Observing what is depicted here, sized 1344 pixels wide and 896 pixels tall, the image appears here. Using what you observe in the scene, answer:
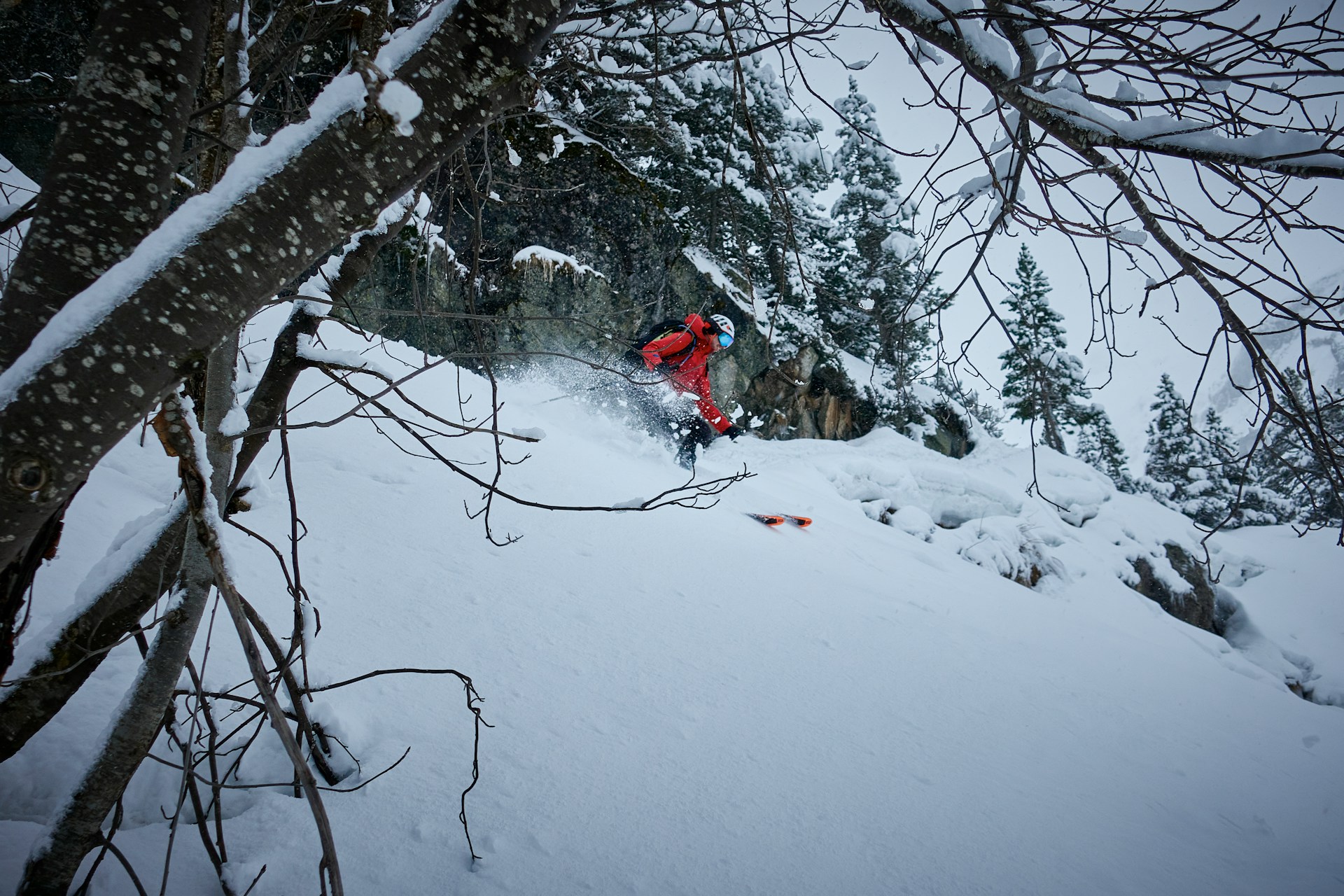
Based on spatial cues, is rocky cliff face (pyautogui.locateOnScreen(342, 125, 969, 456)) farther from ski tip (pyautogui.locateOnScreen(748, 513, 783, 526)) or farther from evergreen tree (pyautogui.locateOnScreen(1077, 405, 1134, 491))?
evergreen tree (pyautogui.locateOnScreen(1077, 405, 1134, 491))

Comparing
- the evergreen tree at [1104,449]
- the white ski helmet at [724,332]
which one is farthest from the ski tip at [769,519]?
the evergreen tree at [1104,449]

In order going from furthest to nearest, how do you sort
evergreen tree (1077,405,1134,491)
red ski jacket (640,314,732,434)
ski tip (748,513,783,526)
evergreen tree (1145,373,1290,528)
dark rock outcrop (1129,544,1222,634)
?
evergreen tree (1077,405,1134,491)
evergreen tree (1145,373,1290,528)
dark rock outcrop (1129,544,1222,634)
red ski jacket (640,314,732,434)
ski tip (748,513,783,526)

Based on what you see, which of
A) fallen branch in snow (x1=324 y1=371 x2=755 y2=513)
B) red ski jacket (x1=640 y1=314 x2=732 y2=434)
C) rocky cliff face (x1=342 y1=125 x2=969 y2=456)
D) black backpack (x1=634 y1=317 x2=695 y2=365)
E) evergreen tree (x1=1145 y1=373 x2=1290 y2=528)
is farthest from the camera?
evergreen tree (x1=1145 y1=373 x2=1290 y2=528)

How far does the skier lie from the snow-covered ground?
2.99 metres

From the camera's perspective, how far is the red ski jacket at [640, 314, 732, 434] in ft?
23.9

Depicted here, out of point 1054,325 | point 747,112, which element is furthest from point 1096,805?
point 1054,325

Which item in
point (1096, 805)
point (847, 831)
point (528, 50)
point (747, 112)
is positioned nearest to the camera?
point (528, 50)

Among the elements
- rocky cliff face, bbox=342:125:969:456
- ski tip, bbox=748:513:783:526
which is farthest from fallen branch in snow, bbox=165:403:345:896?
rocky cliff face, bbox=342:125:969:456

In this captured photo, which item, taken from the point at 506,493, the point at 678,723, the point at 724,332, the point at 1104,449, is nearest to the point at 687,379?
the point at 724,332

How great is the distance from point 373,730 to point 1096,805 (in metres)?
2.52

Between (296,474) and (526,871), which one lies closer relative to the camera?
(526,871)

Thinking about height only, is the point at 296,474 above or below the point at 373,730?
above

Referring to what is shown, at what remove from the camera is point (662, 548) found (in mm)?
3293

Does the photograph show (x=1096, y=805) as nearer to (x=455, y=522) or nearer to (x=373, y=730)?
(x=373, y=730)
